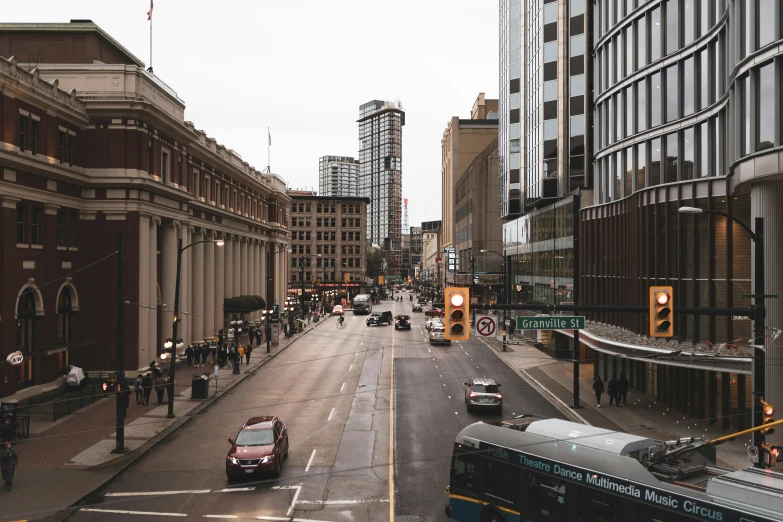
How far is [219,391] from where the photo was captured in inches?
1471

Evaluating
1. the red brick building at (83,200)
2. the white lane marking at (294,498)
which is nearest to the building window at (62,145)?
the red brick building at (83,200)

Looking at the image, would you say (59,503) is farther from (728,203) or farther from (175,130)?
(175,130)

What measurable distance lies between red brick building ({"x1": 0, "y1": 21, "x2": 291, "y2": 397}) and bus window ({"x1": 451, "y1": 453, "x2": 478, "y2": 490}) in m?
23.3

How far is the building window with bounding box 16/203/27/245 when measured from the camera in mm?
32906

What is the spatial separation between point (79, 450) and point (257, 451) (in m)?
8.36

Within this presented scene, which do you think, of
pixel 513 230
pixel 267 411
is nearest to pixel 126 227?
pixel 267 411

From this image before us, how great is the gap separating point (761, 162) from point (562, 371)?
26269 mm

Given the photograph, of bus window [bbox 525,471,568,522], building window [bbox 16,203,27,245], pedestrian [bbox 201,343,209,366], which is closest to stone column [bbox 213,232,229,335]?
pedestrian [bbox 201,343,209,366]

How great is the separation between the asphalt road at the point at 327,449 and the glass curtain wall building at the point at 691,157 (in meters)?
8.39

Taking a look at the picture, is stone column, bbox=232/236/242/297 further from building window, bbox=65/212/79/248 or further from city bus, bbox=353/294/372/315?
city bus, bbox=353/294/372/315

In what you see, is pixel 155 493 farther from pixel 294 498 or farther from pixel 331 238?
pixel 331 238

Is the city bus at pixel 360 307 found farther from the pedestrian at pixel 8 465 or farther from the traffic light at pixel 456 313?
the traffic light at pixel 456 313

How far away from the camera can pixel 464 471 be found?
1670 centimetres

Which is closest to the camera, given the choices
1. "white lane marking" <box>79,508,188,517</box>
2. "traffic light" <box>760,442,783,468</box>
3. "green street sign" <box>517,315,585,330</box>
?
"traffic light" <box>760,442,783,468</box>
